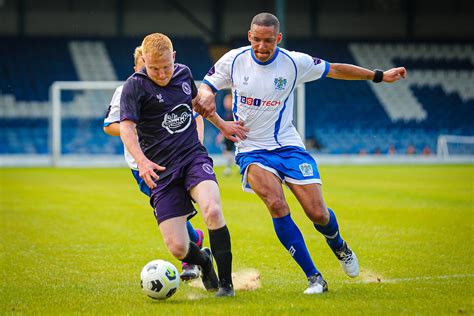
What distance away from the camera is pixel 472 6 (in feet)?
142

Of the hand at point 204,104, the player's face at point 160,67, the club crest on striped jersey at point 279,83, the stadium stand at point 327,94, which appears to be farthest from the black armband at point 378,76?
the stadium stand at point 327,94

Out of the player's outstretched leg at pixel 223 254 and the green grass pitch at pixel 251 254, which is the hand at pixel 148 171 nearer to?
the player's outstretched leg at pixel 223 254

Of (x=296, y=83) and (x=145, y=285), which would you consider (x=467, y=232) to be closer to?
(x=296, y=83)

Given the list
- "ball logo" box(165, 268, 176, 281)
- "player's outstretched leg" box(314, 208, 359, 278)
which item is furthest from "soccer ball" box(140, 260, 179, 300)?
"player's outstretched leg" box(314, 208, 359, 278)

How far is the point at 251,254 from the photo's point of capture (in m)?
9.23

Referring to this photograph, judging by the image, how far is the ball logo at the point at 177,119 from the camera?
6.67 metres

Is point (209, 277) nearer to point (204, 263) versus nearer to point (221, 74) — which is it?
point (204, 263)

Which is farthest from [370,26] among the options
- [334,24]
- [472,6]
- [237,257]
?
[237,257]

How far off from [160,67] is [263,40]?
3.25 feet

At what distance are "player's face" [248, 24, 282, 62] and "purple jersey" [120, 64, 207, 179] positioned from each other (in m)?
0.64

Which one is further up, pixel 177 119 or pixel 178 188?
pixel 177 119

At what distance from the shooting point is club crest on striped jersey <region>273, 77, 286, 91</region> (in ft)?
23.1

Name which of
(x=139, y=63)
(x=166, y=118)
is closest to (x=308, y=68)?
(x=166, y=118)

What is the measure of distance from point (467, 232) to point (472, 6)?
34.7 m
